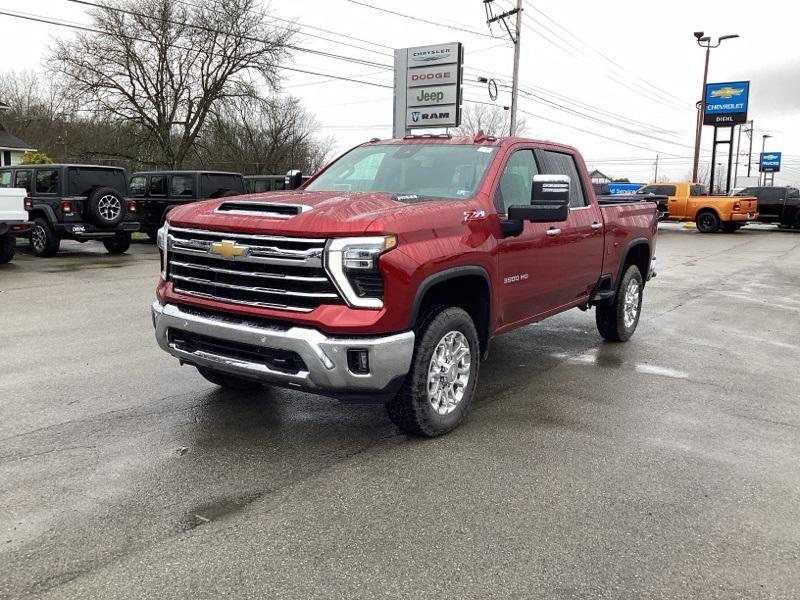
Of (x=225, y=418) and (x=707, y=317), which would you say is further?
(x=707, y=317)

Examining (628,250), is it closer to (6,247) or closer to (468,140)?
(468,140)

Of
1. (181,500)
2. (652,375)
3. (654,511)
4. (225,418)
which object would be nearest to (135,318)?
(225,418)

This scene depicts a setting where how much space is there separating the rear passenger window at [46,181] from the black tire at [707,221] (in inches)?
914

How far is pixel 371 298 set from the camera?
3844 millimetres

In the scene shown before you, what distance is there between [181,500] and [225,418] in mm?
1224

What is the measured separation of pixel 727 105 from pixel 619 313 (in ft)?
144

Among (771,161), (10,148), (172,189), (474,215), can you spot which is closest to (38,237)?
(172,189)

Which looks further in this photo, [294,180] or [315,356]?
Answer: [294,180]

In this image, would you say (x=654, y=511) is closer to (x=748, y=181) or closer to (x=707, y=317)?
(x=707, y=317)

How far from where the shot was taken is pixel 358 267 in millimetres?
3773

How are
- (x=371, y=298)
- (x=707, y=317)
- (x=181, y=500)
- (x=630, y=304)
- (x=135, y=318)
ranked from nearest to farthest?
1. (x=181, y=500)
2. (x=371, y=298)
3. (x=630, y=304)
4. (x=135, y=318)
5. (x=707, y=317)

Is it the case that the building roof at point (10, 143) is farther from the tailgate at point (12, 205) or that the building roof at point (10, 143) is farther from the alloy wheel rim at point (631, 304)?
the alloy wheel rim at point (631, 304)

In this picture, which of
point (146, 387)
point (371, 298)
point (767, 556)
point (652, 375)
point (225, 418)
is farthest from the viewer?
point (652, 375)

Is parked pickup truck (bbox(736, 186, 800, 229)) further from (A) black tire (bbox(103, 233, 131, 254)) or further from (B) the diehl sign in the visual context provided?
(A) black tire (bbox(103, 233, 131, 254))
